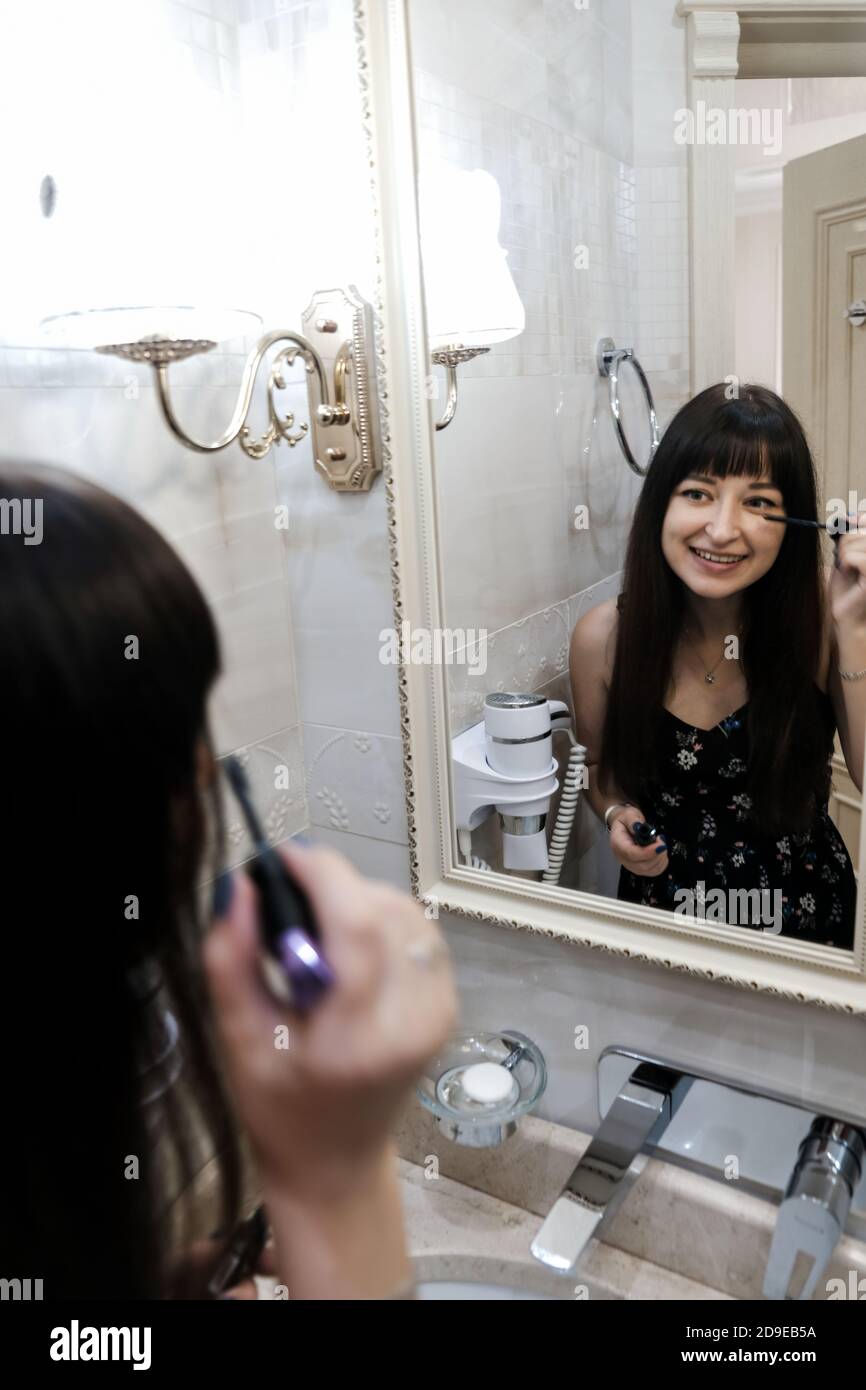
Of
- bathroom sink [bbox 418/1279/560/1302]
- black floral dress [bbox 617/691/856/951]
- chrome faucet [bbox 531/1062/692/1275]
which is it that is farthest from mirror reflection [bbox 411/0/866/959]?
bathroom sink [bbox 418/1279/560/1302]

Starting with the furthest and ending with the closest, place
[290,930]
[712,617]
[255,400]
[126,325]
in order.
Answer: [255,400]
[712,617]
[126,325]
[290,930]

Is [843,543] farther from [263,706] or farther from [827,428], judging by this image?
[263,706]

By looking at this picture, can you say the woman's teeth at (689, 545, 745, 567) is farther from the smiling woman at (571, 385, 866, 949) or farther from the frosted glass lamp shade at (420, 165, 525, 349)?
the frosted glass lamp shade at (420, 165, 525, 349)

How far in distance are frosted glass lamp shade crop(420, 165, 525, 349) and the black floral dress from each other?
33 cm

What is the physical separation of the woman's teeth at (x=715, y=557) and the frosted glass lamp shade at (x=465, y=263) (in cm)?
22

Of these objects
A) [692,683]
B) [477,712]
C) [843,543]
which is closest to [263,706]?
[477,712]

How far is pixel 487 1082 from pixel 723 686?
1.17 ft

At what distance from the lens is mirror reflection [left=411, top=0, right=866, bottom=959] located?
60 centimetres

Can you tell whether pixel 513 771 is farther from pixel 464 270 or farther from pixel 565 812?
pixel 464 270

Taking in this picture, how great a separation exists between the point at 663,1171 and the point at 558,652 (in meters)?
0.42

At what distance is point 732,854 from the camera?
729 mm

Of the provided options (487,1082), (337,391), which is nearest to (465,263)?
(337,391)

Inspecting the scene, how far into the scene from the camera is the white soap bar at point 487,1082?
2.43 ft

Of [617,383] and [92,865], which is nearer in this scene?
[92,865]
